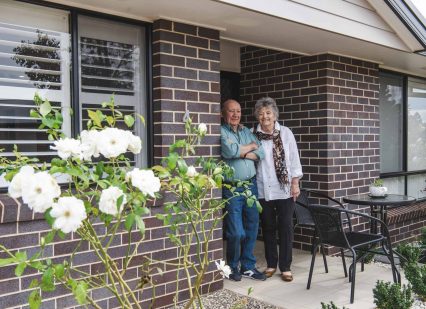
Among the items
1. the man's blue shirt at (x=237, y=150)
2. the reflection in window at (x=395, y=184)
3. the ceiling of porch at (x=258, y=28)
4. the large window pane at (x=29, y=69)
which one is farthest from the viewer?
the reflection in window at (x=395, y=184)

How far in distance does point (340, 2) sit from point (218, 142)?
187cm

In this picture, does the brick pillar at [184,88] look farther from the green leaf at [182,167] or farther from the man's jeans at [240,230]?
the green leaf at [182,167]

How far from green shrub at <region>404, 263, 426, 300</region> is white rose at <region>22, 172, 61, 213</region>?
3.39 metres

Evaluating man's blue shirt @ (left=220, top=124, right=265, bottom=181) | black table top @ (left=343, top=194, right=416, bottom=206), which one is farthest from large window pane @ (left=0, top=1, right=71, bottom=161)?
black table top @ (left=343, top=194, right=416, bottom=206)

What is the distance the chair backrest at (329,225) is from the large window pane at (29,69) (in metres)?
2.22

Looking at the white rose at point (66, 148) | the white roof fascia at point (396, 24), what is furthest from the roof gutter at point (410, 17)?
the white rose at point (66, 148)

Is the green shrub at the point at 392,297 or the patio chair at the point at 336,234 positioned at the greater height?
the patio chair at the point at 336,234

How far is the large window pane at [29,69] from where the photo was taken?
3279mm

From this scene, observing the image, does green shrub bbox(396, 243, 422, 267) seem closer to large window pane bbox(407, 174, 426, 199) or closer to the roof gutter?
the roof gutter

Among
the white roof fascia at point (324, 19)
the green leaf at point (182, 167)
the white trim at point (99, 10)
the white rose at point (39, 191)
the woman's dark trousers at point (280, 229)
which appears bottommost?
the woman's dark trousers at point (280, 229)

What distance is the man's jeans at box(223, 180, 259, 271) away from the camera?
4.40 m

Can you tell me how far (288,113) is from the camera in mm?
5941

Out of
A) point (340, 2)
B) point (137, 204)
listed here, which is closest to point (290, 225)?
point (340, 2)

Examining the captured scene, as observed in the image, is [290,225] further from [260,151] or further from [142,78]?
[142,78]
